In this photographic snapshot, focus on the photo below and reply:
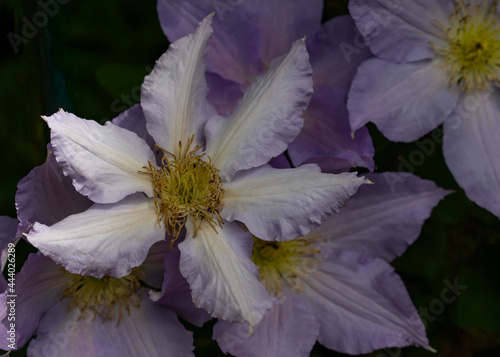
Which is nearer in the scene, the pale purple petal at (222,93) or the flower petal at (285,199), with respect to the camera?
the flower petal at (285,199)

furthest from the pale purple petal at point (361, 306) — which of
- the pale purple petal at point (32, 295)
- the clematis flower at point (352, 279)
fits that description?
the pale purple petal at point (32, 295)

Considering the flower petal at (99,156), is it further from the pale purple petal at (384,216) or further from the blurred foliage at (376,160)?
the pale purple petal at (384,216)

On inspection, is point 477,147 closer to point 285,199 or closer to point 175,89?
point 285,199

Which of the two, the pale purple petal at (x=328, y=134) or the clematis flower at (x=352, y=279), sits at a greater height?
the pale purple petal at (x=328, y=134)

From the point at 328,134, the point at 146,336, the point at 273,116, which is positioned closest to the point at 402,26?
the point at 328,134

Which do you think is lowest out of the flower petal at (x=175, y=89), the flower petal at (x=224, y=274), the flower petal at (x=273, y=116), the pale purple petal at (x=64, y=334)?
the pale purple petal at (x=64, y=334)

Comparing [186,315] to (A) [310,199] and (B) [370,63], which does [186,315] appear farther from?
(B) [370,63]

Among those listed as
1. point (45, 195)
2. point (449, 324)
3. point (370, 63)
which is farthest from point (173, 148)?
point (449, 324)
